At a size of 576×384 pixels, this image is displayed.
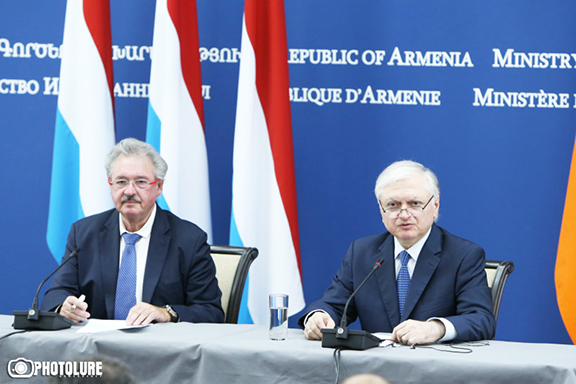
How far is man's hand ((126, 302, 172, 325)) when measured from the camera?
→ 2.35m

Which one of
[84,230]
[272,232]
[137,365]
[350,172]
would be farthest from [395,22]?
[137,365]

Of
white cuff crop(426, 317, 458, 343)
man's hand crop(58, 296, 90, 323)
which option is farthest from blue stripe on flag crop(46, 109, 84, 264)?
white cuff crop(426, 317, 458, 343)

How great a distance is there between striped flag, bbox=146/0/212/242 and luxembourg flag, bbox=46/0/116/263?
25cm

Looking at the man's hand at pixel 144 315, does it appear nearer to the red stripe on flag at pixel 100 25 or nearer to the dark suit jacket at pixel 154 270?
the dark suit jacket at pixel 154 270

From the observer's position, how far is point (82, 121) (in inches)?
142

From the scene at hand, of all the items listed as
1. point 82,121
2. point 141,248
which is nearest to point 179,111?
point 82,121

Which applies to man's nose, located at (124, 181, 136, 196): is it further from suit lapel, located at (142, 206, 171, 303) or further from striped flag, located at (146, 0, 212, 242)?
striped flag, located at (146, 0, 212, 242)

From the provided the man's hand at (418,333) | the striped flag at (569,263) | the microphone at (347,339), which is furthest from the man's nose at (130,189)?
the striped flag at (569,263)

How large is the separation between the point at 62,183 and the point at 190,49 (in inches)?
37.5

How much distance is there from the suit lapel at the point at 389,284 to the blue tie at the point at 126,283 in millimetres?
958

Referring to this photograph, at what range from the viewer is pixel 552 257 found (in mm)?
3729

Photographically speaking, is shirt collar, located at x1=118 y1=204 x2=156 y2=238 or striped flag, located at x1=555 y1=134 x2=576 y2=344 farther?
striped flag, located at x1=555 y1=134 x2=576 y2=344

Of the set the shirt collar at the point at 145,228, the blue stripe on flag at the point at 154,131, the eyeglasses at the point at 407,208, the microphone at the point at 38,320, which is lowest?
the microphone at the point at 38,320

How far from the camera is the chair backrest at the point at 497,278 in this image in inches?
104
